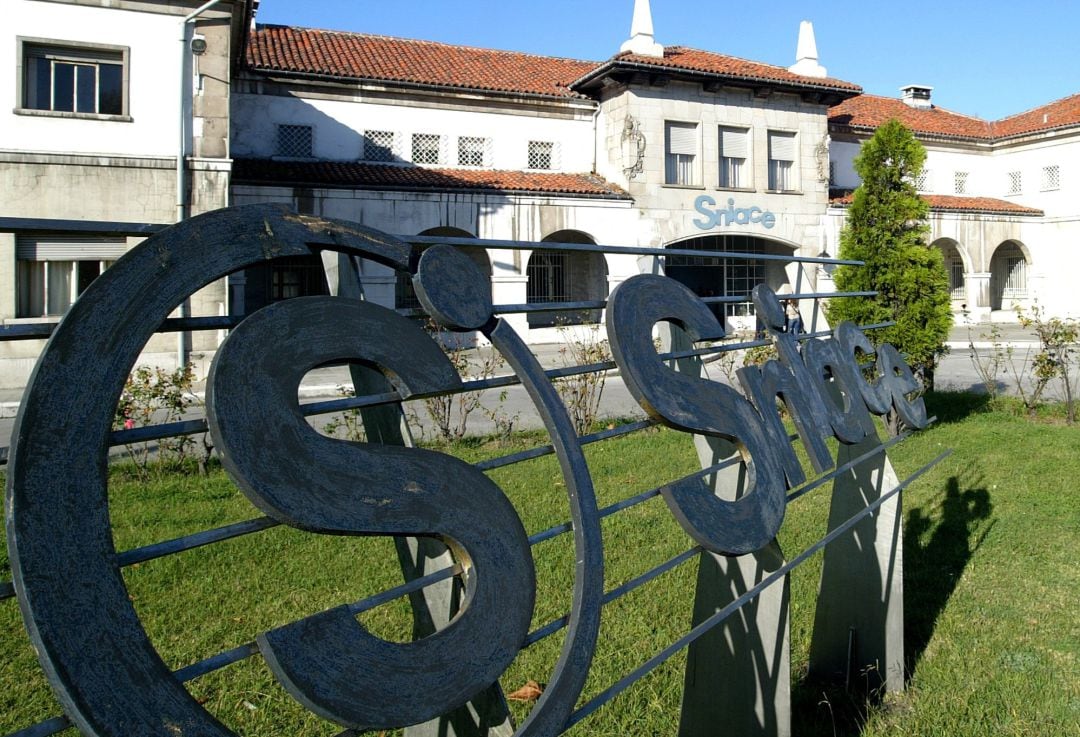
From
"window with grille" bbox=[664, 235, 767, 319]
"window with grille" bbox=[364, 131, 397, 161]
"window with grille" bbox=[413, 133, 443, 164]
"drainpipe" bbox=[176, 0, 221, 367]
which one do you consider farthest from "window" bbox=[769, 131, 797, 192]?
"drainpipe" bbox=[176, 0, 221, 367]

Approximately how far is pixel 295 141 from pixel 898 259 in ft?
46.7

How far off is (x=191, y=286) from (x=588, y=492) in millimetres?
908

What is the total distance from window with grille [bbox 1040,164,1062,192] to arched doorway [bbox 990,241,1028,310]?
210 cm

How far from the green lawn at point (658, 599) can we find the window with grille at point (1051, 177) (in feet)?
79.7

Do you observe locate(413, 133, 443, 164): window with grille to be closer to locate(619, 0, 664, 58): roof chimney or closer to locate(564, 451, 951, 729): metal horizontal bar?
locate(619, 0, 664, 58): roof chimney

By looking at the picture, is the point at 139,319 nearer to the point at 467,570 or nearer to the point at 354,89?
the point at 467,570

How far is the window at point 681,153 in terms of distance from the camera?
2186 centimetres

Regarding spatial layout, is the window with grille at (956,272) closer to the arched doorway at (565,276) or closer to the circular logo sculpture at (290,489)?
the arched doorway at (565,276)

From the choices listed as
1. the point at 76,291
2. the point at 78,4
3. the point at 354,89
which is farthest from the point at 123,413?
the point at 354,89

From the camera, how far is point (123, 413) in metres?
6.96

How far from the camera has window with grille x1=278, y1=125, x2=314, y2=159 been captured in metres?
19.7

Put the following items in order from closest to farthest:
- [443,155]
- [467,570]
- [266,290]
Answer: [467,570], [266,290], [443,155]

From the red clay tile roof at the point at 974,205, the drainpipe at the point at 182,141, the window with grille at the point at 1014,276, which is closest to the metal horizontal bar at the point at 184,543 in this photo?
the drainpipe at the point at 182,141

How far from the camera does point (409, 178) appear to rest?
19375 mm
